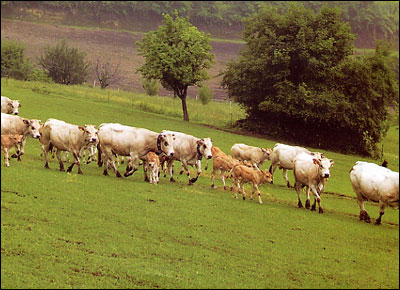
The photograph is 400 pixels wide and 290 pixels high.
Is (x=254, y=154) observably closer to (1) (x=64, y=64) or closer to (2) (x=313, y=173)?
(2) (x=313, y=173)

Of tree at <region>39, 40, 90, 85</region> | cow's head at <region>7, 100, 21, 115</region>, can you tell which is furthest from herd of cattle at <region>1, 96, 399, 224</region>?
tree at <region>39, 40, 90, 85</region>

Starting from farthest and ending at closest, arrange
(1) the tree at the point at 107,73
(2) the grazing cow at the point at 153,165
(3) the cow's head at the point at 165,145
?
1. (1) the tree at the point at 107,73
2. (3) the cow's head at the point at 165,145
3. (2) the grazing cow at the point at 153,165

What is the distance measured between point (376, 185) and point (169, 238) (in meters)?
9.95

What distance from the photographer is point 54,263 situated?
1334cm

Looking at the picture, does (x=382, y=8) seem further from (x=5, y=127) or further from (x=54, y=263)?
(x=54, y=263)

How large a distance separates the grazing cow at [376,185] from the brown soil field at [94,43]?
58778 mm

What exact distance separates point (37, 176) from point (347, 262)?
1123 centimetres

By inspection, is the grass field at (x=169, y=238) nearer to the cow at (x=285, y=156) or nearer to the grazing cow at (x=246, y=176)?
the grazing cow at (x=246, y=176)

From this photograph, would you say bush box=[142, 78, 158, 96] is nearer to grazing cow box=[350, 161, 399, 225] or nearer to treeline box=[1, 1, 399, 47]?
treeline box=[1, 1, 399, 47]

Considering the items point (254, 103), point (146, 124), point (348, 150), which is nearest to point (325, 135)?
point (348, 150)

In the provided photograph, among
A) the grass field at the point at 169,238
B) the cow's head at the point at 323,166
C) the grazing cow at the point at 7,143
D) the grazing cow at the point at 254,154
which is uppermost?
the cow's head at the point at 323,166

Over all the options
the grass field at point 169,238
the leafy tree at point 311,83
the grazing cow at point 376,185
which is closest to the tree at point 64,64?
the leafy tree at point 311,83

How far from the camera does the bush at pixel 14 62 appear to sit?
75.9m

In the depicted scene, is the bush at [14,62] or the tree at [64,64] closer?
the tree at [64,64]
